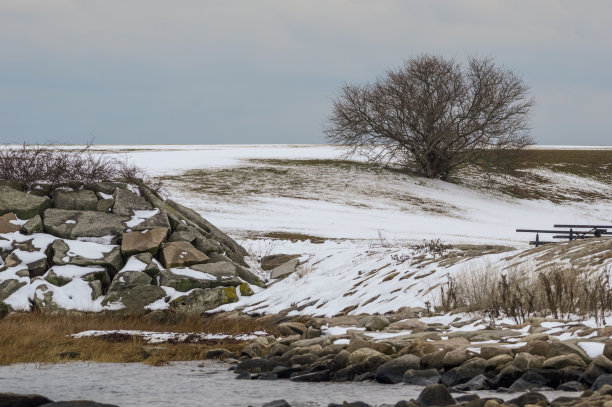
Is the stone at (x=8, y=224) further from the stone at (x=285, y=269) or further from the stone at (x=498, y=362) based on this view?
the stone at (x=498, y=362)

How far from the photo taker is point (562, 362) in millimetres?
8211

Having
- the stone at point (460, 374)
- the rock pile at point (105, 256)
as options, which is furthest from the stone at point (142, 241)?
the stone at point (460, 374)

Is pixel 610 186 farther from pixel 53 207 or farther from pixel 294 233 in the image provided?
pixel 53 207

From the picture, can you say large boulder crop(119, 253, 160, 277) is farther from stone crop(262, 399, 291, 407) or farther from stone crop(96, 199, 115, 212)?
stone crop(262, 399, 291, 407)

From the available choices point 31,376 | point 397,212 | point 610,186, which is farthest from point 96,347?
point 610,186

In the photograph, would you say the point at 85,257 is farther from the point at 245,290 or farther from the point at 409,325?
the point at 409,325

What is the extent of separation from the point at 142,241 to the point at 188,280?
1629mm

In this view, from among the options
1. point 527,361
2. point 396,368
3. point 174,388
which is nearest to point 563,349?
point 527,361

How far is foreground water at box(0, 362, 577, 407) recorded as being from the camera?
793 centimetres

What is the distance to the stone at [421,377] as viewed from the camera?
848 cm

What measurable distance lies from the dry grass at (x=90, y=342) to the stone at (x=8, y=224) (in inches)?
119

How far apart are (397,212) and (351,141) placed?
12.4 m

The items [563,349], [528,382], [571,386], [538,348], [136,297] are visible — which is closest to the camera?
[571,386]

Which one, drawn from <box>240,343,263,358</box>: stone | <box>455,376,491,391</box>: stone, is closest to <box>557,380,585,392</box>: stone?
<box>455,376,491,391</box>: stone
